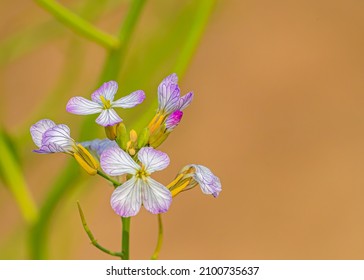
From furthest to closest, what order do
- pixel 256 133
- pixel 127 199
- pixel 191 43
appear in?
pixel 256 133, pixel 191 43, pixel 127 199

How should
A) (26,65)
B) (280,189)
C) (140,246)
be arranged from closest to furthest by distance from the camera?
(140,246) → (280,189) → (26,65)

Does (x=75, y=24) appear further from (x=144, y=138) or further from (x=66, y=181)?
(x=144, y=138)

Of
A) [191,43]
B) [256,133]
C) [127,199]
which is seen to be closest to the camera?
[127,199]

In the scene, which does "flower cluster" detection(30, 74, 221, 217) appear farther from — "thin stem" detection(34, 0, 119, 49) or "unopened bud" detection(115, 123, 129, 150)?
"thin stem" detection(34, 0, 119, 49)

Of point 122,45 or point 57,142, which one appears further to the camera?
point 122,45

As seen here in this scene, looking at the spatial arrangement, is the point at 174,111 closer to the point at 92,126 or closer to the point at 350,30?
the point at 92,126

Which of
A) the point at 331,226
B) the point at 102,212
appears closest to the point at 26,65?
the point at 102,212

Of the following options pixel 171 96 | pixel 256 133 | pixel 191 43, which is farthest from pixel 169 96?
pixel 256 133
